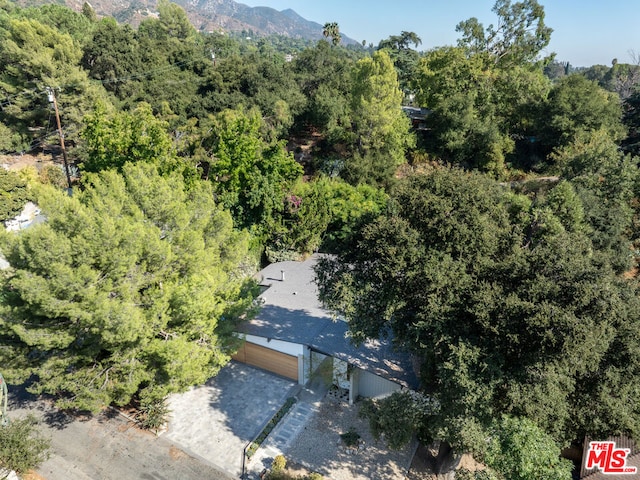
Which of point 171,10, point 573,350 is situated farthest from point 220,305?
point 171,10

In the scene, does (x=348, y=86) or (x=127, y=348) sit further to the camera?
(x=348, y=86)

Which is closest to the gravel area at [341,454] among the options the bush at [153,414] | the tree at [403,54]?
the bush at [153,414]

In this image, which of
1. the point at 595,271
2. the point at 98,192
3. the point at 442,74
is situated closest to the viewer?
the point at 595,271

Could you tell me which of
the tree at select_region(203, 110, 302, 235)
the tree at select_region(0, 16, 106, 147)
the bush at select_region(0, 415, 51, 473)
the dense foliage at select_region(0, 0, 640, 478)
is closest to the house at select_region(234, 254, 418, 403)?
the dense foliage at select_region(0, 0, 640, 478)

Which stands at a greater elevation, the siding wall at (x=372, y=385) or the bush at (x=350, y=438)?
the siding wall at (x=372, y=385)

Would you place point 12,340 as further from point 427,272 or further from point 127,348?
point 427,272

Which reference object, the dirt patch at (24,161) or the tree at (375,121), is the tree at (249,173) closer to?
the tree at (375,121)
